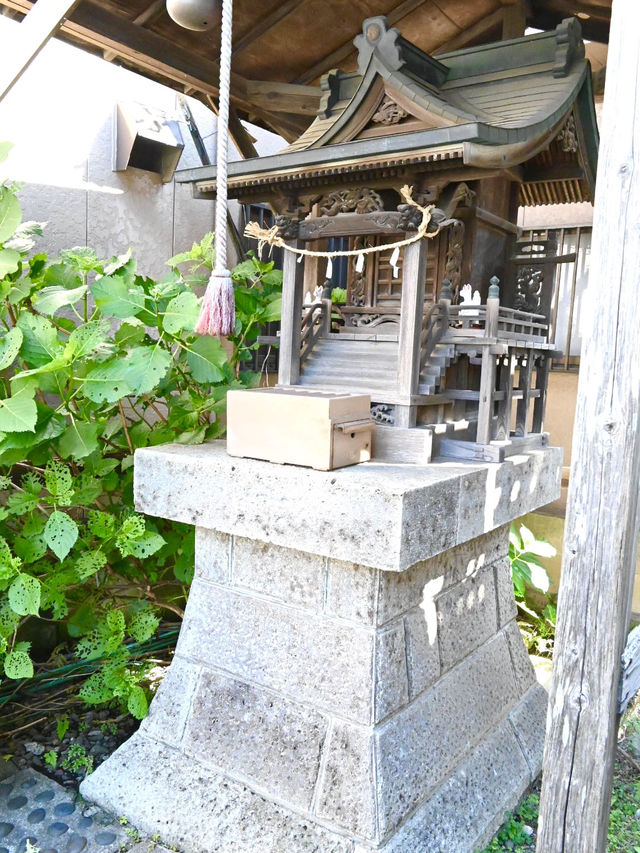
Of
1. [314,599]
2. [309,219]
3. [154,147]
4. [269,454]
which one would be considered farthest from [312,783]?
[154,147]

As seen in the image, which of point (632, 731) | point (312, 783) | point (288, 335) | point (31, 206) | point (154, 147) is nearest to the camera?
point (312, 783)

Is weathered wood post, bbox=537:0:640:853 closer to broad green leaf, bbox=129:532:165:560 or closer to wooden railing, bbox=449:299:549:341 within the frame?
wooden railing, bbox=449:299:549:341

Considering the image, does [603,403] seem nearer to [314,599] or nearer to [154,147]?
[314,599]

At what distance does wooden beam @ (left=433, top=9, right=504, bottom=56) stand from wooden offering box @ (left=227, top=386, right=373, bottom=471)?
2.93 metres

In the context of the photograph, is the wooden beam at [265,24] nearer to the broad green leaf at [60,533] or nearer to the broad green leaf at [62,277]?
the broad green leaf at [62,277]

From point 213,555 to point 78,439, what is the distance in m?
0.84

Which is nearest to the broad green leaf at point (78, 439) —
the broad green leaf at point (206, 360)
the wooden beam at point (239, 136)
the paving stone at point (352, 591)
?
the broad green leaf at point (206, 360)

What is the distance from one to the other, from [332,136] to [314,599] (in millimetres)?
2173

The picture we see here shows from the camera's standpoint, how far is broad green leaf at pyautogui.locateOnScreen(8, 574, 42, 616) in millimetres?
2832

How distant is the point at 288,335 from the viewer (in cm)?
345

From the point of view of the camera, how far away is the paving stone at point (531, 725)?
11.0ft

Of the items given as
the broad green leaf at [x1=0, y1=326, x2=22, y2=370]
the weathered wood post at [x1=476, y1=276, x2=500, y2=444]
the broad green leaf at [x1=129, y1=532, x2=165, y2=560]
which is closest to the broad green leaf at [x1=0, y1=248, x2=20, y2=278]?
the broad green leaf at [x1=0, y1=326, x2=22, y2=370]

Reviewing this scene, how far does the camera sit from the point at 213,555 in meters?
3.06

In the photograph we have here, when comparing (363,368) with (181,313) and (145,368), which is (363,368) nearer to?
(181,313)
